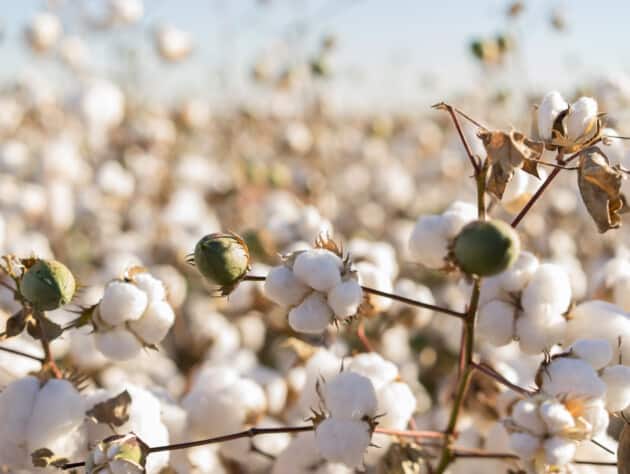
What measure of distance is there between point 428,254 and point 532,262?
0.46 ft

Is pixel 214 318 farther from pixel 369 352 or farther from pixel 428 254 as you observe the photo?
pixel 428 254

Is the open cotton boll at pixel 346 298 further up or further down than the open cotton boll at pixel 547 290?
further down

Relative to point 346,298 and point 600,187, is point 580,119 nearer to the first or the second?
point 600,187

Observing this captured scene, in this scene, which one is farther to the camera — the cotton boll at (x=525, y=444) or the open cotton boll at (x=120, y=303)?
the open cotton boll at (x=120, y=303)

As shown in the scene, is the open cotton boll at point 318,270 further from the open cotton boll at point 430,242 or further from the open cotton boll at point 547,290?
the open cotton boll at point 547,290

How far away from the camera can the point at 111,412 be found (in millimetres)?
1075

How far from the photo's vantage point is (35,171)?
11.1 ft

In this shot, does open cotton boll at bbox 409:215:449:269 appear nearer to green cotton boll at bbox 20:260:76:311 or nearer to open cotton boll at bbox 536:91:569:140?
open cotton boll at bbox 536:91:569:140

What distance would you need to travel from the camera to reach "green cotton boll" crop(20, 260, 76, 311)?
37.6 inches

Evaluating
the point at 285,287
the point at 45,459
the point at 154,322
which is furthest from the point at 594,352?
the point at 45,459

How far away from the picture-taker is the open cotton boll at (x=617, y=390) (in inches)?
37.2

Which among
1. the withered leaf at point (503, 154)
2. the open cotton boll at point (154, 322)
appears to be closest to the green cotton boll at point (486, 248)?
the withered leaf at point (503, 154)

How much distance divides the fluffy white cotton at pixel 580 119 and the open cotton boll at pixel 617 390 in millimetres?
284

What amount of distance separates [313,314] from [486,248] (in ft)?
0.77
